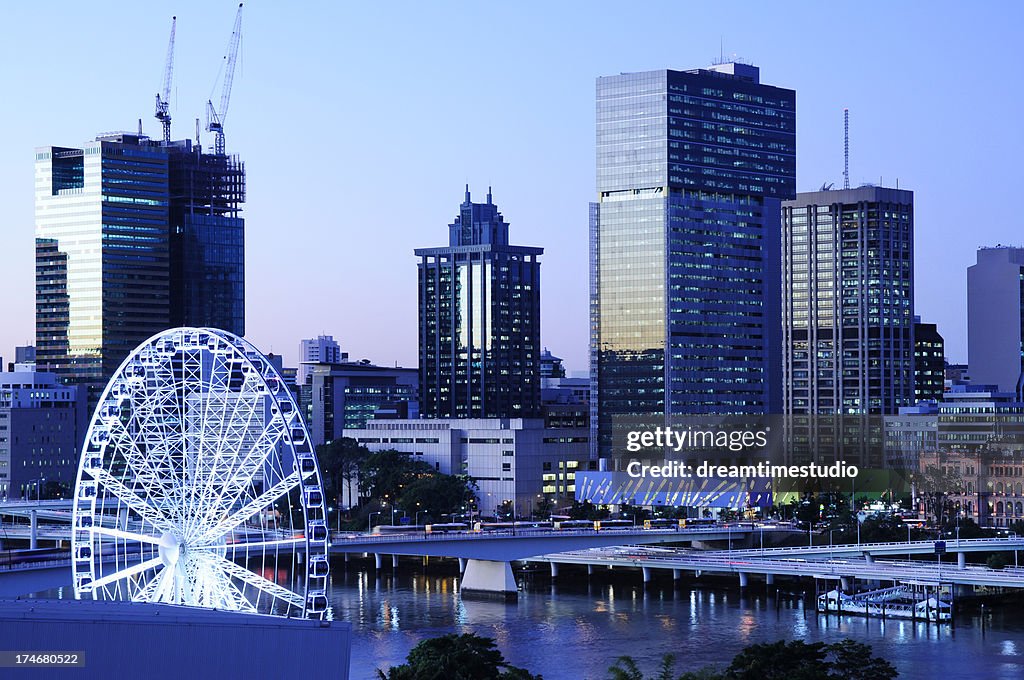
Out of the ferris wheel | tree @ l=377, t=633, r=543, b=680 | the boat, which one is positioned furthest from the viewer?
the boat

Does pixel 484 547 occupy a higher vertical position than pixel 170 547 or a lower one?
lower

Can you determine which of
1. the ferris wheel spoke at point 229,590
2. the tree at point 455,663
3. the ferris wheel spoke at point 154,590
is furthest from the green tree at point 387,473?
the tree at point 455,663

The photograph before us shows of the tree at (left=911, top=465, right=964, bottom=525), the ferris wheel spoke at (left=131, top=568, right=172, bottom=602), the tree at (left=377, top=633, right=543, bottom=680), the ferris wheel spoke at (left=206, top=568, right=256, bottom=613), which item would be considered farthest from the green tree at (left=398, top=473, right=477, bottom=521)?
the tree at (left=377, top=633, right=543, bottom=680)

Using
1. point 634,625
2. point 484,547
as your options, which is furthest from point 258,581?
point 484,547

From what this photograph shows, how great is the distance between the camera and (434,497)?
163000 millimetres

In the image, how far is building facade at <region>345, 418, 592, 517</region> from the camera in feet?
590

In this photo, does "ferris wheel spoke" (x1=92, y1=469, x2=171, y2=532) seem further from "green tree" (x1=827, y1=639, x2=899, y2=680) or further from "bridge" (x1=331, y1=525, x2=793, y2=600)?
"bridge" (x1=331, y1=525, x2=793, y2=600)

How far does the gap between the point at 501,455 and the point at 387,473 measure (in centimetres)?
1132

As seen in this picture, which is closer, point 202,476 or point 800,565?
point 202,476

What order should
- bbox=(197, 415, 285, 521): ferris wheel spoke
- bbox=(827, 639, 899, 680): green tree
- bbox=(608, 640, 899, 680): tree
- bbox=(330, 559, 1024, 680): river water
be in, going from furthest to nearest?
bbox=(330, 559, 1024, 680): river water, bbox=(197, 415, 285, 521): ferris wheel spoke, bbox=(827, 639, 899, 680): green tree, bbox=(608, 640, 899, 680): tree

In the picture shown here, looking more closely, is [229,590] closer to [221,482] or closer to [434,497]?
[221,482]

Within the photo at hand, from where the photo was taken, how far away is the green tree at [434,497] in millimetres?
162500

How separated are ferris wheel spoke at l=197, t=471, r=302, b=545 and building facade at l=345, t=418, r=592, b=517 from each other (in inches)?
3861

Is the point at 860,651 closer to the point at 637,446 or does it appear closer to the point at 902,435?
the point at 637,446
